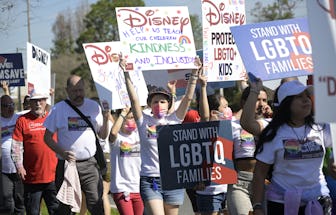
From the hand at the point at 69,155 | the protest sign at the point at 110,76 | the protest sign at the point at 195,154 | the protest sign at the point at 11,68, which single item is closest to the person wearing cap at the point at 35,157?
the protest sign at the point at 110,76

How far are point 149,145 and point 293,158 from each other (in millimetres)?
2689

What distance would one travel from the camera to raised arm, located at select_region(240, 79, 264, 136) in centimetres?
642

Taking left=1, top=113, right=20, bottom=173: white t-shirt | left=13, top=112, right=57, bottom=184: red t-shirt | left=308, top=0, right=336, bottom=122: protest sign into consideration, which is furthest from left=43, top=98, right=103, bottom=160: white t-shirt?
left=308, top=0, right=336, bottom=122: protest sign

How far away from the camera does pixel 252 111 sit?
6.46 meters

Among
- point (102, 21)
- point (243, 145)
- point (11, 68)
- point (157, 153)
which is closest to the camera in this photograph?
point (243, 145)

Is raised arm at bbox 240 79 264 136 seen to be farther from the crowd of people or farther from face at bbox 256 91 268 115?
face at bbox 256 91 268 115

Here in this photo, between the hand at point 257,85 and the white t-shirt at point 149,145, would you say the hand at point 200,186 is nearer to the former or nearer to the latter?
the white t-shirt at point 149,145

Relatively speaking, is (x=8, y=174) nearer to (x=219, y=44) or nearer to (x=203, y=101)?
(x=219, y=44)

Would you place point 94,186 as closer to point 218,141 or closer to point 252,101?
point 218,141

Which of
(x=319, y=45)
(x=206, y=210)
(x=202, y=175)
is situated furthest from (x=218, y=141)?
(x=319, y=45)

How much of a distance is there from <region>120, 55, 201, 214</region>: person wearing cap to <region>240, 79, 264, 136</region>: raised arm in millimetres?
1916

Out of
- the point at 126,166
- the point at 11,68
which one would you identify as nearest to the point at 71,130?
the point at 126,166

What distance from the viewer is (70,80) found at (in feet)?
29.6

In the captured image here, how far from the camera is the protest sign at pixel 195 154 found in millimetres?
7840
